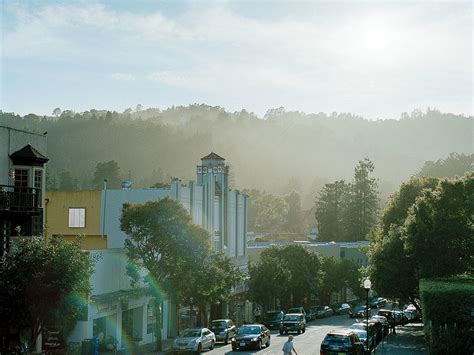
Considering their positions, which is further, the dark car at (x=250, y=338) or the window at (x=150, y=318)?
the window at (x=150, y=318)

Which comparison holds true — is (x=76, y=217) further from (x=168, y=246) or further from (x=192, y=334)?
(x=192, y=334)

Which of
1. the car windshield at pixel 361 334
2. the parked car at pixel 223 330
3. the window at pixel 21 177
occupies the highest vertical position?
the window at pixel 21 177

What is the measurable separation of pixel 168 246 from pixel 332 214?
98463 mm

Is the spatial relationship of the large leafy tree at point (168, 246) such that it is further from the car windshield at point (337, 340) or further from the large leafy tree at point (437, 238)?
the large leafy tree at point (437, 238)

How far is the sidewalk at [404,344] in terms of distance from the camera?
126ft

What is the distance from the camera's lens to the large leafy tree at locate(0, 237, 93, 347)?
26562mm

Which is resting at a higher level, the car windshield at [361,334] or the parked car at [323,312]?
the car windshield at [361,334]

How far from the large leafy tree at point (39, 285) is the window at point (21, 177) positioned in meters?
6.78

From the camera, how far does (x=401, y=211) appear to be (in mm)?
58281

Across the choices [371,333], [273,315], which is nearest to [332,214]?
[273,315]

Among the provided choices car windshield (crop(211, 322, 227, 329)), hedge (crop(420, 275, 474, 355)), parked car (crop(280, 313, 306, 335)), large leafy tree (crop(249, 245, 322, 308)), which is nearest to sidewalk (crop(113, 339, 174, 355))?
car windshield (crop(211, 322, 227, 329))

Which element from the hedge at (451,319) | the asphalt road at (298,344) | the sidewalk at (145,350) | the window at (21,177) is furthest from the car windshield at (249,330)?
the window at (21,177)

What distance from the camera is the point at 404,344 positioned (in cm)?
4269

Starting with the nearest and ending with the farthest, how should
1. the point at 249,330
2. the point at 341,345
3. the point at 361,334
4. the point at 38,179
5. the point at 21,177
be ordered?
the point at 341,345 < the point at 21,177 < the point at 38,179 < the point at 361,334 < the point at 249,330
